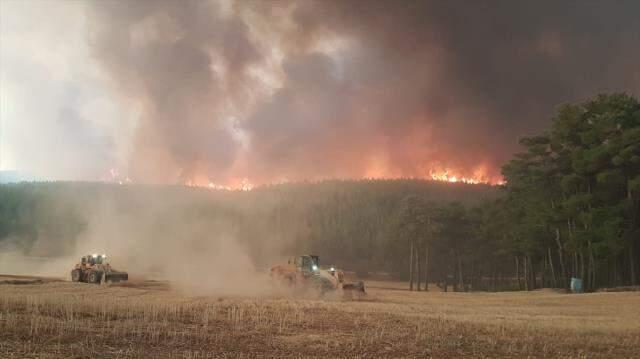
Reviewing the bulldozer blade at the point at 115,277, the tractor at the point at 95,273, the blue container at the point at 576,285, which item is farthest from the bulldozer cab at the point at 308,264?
the blue container at the point at 576,285

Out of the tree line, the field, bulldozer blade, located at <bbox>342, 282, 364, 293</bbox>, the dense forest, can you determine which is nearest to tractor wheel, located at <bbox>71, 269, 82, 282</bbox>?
bulldozer blade, located at <bbox>342, 282, 364, 293</bbox>

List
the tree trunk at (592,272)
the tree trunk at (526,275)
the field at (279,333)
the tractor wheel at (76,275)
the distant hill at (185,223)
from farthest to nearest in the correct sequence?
the distant hill at (185,223) → the tree trunk at (526,275) → the tree trunk at (592,272) → the tractor wheel at (76,275) → the field at (279,333)

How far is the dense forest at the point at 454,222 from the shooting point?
185 feet

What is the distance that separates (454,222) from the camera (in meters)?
90.8

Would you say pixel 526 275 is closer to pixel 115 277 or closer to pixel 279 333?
pixel 115 277

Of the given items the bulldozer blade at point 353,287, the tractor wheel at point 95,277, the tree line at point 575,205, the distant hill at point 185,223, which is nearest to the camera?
the bulldozer blade at point 353,287

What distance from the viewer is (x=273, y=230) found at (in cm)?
14550

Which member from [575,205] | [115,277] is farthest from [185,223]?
[575,205]

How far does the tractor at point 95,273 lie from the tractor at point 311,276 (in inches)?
551

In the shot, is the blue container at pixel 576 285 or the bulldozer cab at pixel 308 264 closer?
the bulldozer cab at pixel 308 264

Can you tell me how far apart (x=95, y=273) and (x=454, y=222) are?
187ft

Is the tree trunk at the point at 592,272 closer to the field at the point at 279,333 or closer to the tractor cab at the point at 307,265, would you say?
the tractor cab at the point at 307,265

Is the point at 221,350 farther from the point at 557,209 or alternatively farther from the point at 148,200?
the point at 148,200

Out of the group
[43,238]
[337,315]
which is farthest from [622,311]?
[43,238]
